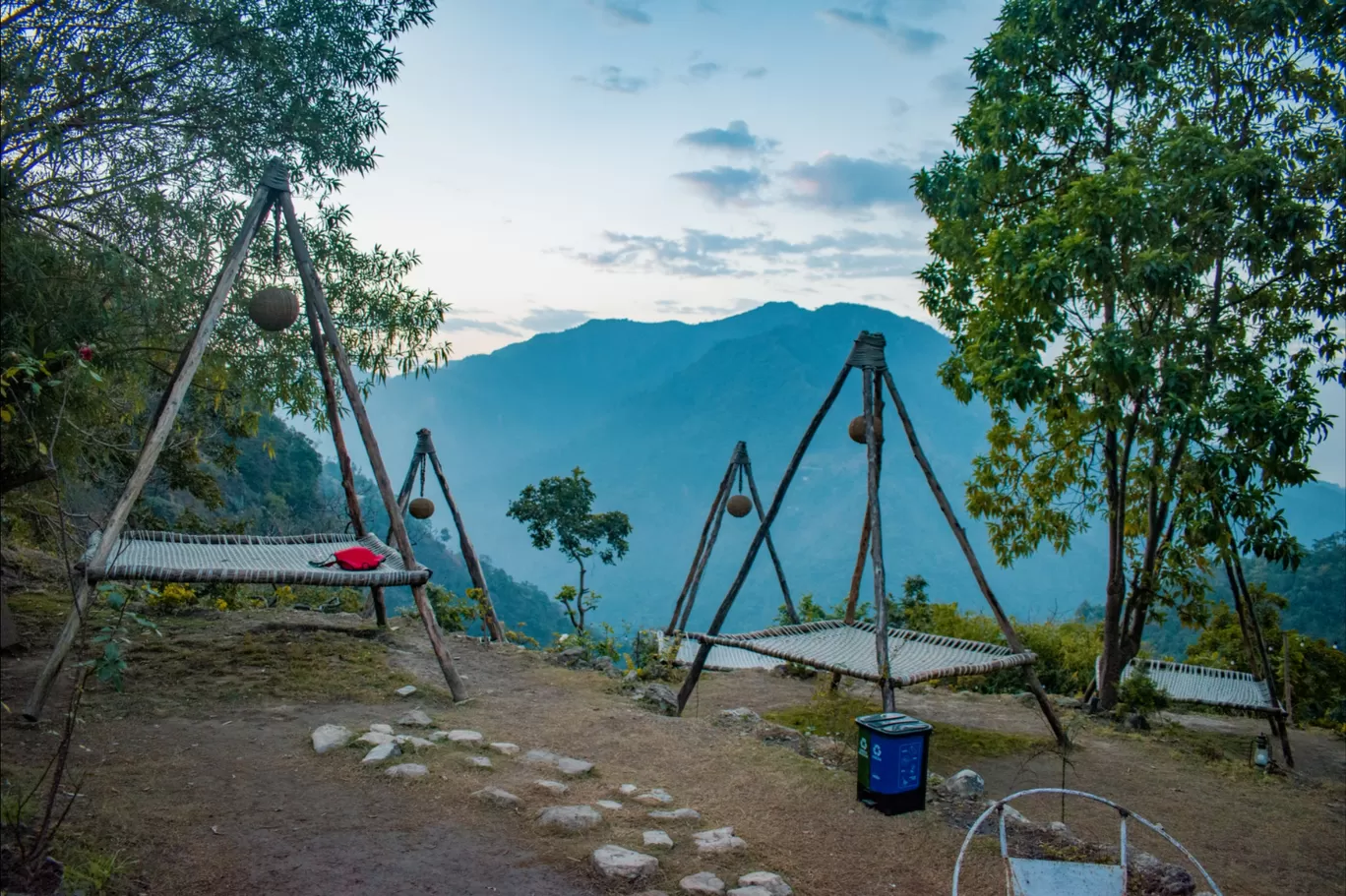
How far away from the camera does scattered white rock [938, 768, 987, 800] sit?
4.21 metres

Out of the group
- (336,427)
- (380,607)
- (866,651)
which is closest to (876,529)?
(866,651)

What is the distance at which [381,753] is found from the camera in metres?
4.05

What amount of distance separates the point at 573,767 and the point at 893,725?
61.3 inches

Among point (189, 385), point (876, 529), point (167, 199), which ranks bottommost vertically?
point (876, 529)

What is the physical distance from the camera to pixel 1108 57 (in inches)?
286

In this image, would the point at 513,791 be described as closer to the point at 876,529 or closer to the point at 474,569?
the point at 876,529

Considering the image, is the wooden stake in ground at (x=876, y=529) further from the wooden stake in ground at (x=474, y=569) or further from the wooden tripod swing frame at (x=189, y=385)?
the wooden stake in ground at (x=474, y=569)

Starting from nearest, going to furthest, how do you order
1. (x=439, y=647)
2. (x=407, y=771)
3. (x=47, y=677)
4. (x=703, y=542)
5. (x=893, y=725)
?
(x=407, y=771)
(x=893, y=725)
(x=47, y=677)
(x=439, y=647)
(x=703, y=542)

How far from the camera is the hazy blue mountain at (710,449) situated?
11119 centimetres

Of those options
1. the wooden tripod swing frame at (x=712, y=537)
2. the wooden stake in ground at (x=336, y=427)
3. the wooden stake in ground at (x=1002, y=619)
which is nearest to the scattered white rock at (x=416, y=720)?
the wooden stake in ground at (x=336, y=427)

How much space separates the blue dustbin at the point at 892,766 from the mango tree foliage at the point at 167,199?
4.40 metres

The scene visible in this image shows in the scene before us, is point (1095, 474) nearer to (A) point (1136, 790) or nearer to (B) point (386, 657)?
(A) point (1136, 790)

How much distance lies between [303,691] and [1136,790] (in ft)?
16.6

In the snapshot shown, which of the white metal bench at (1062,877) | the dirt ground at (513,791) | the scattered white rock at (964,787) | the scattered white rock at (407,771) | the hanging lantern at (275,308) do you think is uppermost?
the hanging lantern at (275,308)
